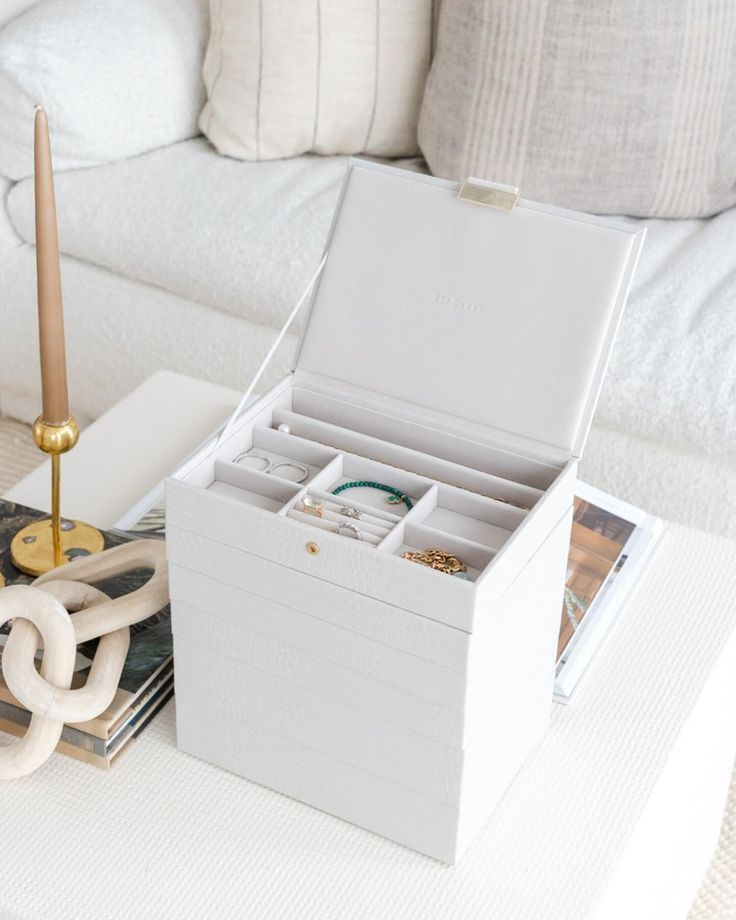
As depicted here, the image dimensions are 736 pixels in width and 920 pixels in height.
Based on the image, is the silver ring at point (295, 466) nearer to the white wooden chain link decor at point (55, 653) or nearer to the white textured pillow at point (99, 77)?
the white wooden chain link decor at point (55, 653)

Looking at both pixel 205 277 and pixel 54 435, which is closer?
pixel 54 435

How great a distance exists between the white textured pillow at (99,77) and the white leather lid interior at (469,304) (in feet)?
3.10

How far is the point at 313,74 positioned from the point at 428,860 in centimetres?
124

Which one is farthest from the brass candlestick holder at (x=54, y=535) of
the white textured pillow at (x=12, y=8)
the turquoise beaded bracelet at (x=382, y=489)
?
the white textured pillow at (x=12, y=8)

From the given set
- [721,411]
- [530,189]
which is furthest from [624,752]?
[530,189]

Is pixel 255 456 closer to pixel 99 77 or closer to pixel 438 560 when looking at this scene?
pixel 438 560

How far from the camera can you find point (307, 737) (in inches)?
30.7

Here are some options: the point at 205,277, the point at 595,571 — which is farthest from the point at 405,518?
the point at 205,277

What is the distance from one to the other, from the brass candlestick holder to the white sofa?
624 mm

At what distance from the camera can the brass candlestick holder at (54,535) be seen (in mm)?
957

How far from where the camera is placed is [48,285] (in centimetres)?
91

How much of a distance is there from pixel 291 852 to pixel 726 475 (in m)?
0.82

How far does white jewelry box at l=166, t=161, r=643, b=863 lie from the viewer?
2.33 ft

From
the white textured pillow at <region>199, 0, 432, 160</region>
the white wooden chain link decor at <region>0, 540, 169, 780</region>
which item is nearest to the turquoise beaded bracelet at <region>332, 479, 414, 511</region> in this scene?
the white wooden chain link decor at <region>0, 540, 169, 780</region>
